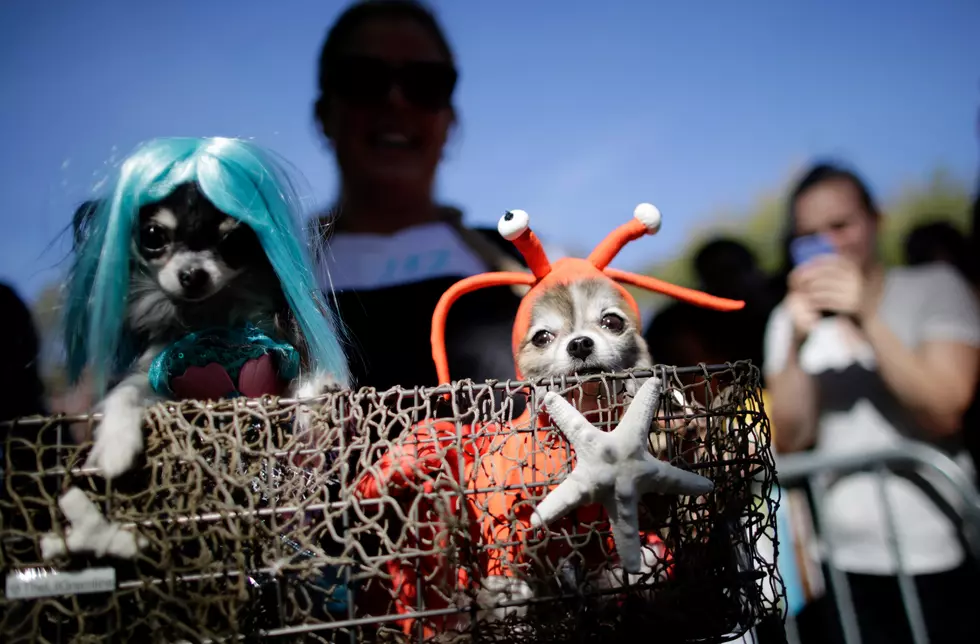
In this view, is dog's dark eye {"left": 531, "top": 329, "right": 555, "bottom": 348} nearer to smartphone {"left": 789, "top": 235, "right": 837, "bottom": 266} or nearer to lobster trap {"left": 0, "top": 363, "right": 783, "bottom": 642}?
lobster trap {"left": 0, "top": 363, "right": 783, "bottom": 642}

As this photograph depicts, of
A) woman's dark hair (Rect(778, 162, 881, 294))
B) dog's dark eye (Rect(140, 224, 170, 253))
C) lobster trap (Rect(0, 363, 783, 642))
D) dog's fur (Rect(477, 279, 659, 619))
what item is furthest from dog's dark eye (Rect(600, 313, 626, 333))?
woman's dark hair (Rect(778, 162, 881, 294))

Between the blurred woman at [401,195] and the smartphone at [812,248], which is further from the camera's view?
the smartphone at [812,248]

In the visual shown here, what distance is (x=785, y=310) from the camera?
1.66 meters

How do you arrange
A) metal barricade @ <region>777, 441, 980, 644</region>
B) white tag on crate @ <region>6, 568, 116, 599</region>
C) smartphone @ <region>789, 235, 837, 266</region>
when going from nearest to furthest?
white tag on crate @ <region>6, 568, 116, 599</region>
metal barricade @ <region>777, 441, 980, 644</region>
smartphone @ <region>789, 235, 837, 266</region>

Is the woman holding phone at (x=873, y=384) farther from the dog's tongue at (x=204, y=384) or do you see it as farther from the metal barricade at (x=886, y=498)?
the dog's tongue at (x=204, y=384)

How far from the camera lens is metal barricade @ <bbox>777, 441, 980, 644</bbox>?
4.24ft

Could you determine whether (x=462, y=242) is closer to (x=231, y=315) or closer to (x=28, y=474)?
(x=231, y=315)

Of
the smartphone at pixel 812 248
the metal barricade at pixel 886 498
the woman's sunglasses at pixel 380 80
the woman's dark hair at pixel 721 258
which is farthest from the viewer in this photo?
the woman's dark hair at pixel 721 258

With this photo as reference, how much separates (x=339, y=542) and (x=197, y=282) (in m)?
0.46

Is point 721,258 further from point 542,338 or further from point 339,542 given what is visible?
point 339,542

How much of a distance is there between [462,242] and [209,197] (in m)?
0.64

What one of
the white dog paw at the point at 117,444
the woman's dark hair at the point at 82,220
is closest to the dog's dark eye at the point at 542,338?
the white dog paw at the point at 117,444

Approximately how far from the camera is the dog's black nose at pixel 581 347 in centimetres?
93

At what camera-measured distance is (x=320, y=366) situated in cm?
97
